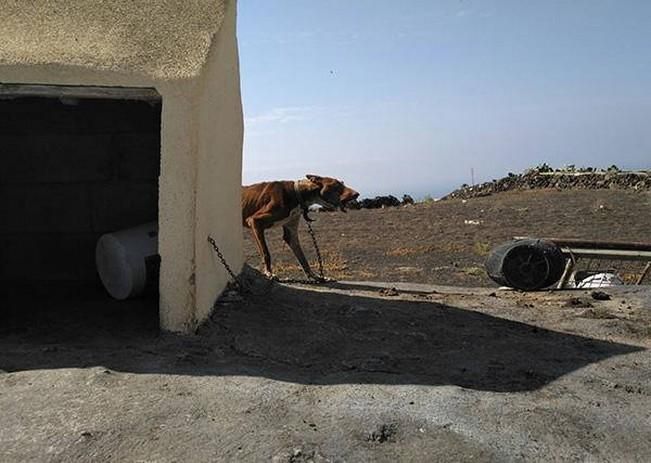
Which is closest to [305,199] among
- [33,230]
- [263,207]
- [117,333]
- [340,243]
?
[263,207]

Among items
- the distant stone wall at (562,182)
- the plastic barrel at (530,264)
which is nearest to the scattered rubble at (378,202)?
the distant stone wall at (562,182)

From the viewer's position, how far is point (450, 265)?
51.3ft

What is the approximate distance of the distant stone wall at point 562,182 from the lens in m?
24.5

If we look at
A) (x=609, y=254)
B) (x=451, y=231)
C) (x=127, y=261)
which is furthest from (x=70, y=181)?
(x=451, y=231)

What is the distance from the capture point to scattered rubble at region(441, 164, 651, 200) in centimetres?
2452

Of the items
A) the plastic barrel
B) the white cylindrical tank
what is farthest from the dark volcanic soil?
the white cylindrical tank

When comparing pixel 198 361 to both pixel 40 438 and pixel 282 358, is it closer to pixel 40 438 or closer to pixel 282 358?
pixel 282 358

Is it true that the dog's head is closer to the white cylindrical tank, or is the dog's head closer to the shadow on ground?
the shadow on ground

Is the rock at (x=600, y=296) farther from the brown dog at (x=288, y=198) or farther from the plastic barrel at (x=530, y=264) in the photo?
the brown dog at (x=288, y=198)

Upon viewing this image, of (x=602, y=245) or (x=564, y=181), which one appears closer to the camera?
(x=602, y=245)

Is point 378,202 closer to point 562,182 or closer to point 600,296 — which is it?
point 562,182

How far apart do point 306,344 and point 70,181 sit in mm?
3805

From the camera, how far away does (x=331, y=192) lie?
409 inches

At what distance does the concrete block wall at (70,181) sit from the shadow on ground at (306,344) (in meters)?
0.65
